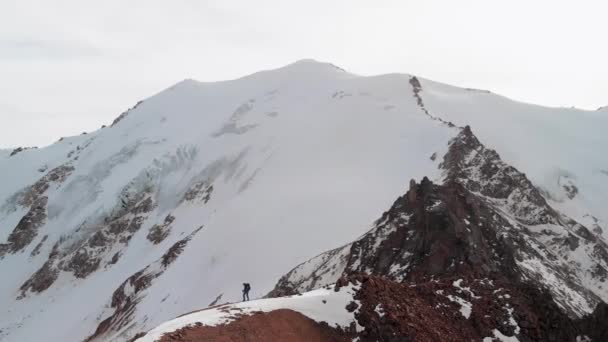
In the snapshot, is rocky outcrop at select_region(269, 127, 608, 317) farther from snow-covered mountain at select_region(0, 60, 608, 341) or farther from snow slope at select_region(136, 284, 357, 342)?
snow slope at select_region(136, 284, 357, 342)

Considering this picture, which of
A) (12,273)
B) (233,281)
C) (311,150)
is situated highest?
(311,150)

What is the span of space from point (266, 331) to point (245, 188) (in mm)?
46377

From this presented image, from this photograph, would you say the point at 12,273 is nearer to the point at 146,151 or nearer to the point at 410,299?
the point at 146,151

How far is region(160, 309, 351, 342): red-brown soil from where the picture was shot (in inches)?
664

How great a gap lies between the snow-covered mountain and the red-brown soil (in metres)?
19.8

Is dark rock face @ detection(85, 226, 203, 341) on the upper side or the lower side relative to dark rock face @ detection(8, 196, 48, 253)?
upper

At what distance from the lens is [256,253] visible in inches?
1859

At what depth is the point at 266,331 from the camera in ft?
59.9

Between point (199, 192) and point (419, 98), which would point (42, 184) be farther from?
Result: point (419, 98)

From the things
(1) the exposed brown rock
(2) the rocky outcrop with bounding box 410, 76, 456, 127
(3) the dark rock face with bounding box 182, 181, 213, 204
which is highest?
(2) the rocky outcrop with bounding box 410, 76, 456, 127

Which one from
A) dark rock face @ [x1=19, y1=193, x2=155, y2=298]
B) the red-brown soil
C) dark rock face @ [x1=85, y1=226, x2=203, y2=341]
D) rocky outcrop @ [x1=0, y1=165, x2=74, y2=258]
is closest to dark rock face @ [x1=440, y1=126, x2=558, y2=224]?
dark rock face @ [x1=85, y1=226, x2=203, y2=341]

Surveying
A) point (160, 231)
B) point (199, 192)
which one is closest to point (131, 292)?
point (160, 231)

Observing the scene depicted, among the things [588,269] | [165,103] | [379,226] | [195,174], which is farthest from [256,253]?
[165,103]

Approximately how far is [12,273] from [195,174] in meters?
30.8
